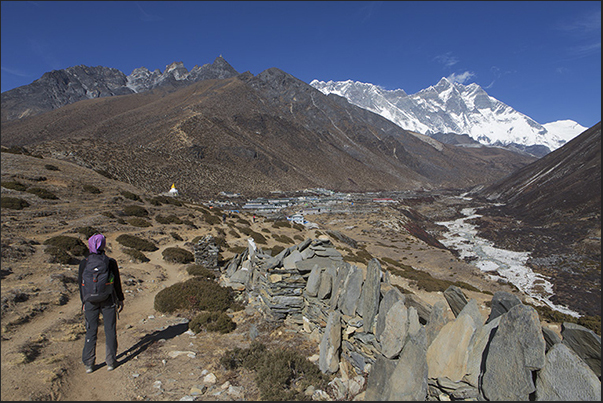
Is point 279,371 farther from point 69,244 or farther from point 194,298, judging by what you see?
point 69,244

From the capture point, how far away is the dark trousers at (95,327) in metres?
5.63

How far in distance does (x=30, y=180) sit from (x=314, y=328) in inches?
1102

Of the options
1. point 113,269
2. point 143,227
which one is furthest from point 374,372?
point 143,227

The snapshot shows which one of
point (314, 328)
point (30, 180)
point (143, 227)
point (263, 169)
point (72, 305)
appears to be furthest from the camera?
point (263, 169)

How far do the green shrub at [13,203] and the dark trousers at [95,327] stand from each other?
19.5 m

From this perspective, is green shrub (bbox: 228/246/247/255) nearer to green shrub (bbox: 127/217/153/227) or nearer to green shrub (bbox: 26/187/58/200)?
green shrub (bbox: 127/217/153/227)

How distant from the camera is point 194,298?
10367 mm

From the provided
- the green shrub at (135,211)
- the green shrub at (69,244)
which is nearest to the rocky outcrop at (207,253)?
the green shrub at (69,244)

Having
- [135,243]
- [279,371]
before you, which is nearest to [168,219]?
[135,243]

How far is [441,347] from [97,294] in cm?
601

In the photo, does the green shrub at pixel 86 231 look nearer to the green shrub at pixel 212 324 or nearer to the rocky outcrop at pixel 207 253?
the rocky outcrop at pixel 207 253

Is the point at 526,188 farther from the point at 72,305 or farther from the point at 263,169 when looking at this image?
the point at 72,305

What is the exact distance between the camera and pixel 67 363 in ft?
19.5

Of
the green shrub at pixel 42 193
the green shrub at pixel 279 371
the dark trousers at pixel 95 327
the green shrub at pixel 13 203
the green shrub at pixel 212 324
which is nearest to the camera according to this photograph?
the green shrub at pixel 279 371
